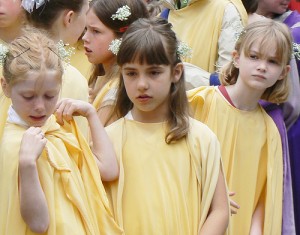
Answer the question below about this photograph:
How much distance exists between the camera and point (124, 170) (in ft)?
12.0

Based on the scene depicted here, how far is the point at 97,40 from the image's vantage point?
471 cm

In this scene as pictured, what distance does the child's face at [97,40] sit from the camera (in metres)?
4.68

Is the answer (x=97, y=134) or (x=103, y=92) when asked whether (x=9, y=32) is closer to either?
(x=103, y=92)

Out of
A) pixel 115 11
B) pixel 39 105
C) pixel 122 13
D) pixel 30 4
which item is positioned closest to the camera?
pixel 39 105

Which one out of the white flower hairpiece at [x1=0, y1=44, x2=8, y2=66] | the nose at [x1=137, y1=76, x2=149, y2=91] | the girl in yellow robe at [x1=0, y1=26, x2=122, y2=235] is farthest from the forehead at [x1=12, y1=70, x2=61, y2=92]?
the nose at [x1=137, y1=76, x2=149, y2=91]

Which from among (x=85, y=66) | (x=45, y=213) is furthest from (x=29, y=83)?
(x=85, y=66)

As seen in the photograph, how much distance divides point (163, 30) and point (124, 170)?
2.27 ft

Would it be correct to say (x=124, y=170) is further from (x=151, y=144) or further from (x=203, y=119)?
(x=203, y=119)

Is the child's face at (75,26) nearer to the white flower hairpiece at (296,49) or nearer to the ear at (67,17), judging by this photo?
the ear at (67,17)

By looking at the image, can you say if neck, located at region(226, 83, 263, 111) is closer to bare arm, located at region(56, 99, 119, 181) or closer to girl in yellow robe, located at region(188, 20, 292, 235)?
girl in yellow robe, located at region(188, 20, 292, 235)

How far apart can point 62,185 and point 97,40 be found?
63.9 inches

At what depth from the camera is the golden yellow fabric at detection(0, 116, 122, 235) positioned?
124 inches

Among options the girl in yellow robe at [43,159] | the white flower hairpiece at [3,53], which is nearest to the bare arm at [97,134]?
the girl in yellow robe at [43,159]

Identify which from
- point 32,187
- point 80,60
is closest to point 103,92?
point 80,60
